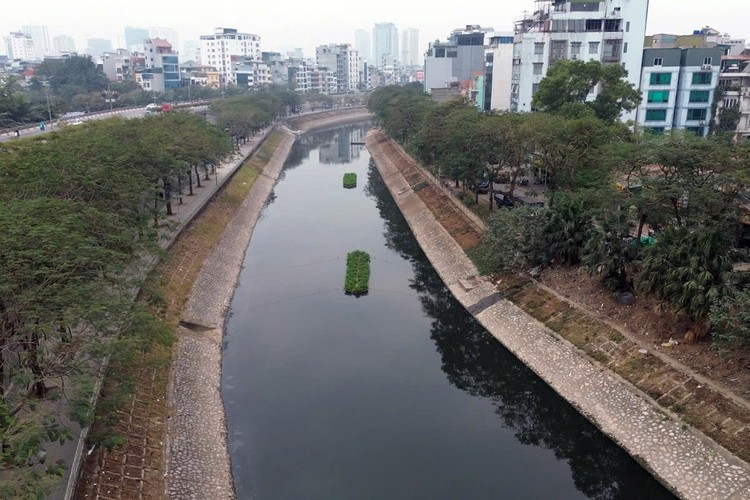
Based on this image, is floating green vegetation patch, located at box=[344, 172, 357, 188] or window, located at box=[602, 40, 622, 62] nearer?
window, located at box=[602, 40, 622, 62]

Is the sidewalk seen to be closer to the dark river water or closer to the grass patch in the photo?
the grass patch

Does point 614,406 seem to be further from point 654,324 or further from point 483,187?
point 483,187

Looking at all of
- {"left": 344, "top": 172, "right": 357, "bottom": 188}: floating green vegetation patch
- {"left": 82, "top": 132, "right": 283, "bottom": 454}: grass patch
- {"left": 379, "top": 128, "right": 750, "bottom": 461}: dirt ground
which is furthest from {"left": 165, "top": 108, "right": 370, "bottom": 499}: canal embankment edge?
{"left": 344, "top": 172, "right": 357, "bottom": 188}: floating green vegetation patch

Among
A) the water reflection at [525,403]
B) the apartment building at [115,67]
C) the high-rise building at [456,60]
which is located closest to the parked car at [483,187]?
the water reflection at [525,403]

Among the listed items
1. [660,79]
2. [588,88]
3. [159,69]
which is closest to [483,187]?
[588,88]

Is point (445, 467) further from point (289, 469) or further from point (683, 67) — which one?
point (683, 67)

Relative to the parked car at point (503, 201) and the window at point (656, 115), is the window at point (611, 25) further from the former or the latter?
the parked car at point (503, 201)
